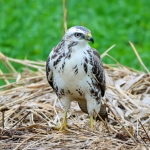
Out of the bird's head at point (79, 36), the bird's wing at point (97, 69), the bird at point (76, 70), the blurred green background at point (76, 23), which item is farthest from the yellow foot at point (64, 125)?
the blurred green background at point (76, 23)

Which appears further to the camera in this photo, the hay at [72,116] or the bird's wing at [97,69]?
the bird's wing at [97,69]

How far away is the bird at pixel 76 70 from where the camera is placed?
6.70 meters

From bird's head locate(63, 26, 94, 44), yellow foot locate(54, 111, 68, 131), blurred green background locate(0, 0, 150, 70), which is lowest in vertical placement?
yellow foot locate(54, 111, 68, 131)

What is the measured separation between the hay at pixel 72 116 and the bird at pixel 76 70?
287 millimetres

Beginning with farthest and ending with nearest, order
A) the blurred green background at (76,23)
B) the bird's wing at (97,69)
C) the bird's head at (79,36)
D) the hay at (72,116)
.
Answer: the blurred green background at (76,23) → the bird's wing at (97,69) → the bird's head at (79,36) → the hay at (72,116)

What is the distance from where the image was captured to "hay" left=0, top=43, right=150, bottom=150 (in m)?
6.40

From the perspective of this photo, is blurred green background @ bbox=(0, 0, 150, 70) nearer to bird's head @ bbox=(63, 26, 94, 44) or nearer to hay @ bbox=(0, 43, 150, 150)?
hay @ bbox=(0, 43, 150, 150)

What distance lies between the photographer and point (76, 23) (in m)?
12.8

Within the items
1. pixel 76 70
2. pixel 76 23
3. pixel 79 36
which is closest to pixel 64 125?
pixel 76 70

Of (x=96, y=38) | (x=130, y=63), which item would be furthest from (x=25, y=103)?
(x=96, y=38)

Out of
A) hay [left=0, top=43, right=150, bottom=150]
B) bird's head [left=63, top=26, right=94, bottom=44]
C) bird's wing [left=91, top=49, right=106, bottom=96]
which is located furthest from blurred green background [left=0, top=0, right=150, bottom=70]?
bird's head [left=63, top=26, right=94, bottom=44]

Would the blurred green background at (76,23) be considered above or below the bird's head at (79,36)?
below

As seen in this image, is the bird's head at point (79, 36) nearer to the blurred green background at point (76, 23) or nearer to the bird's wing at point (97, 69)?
the bird's wing at point (97, 69)

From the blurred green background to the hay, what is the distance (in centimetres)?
237
